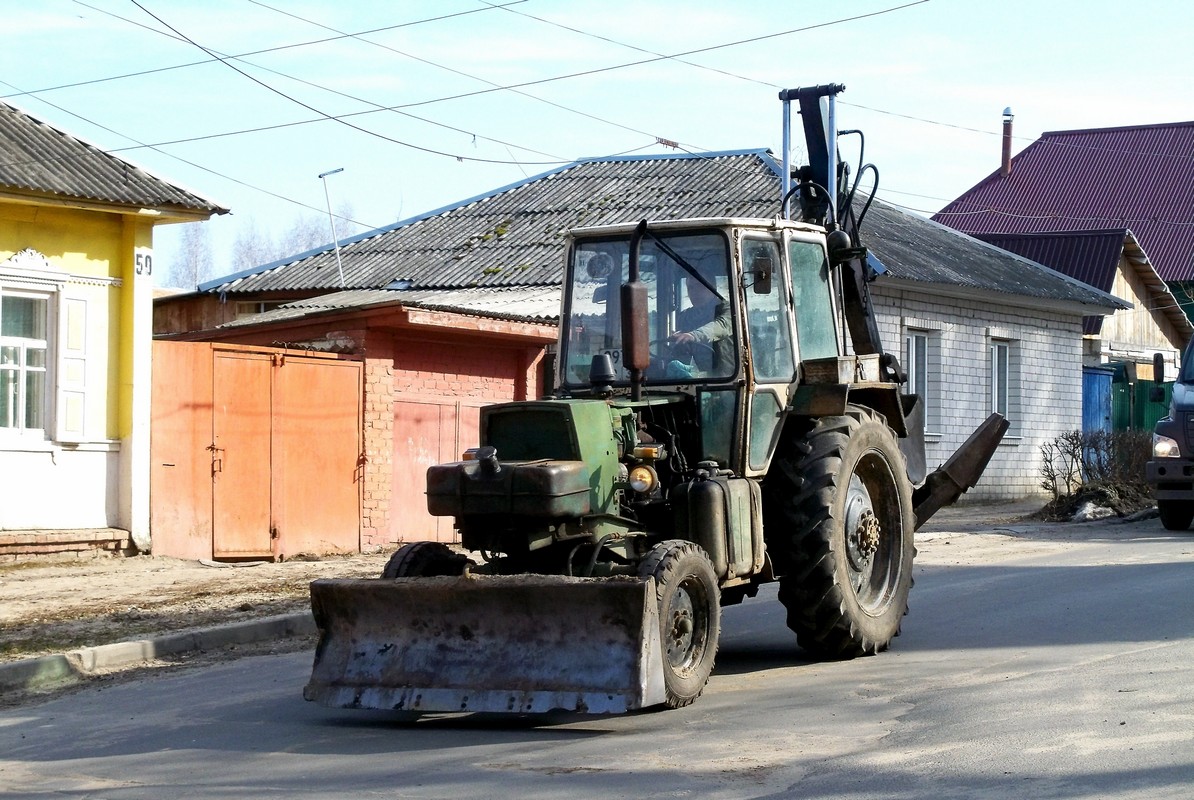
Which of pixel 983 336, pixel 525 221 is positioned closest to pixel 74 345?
pixel 525 221

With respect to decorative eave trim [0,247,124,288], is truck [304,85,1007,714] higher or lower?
lower

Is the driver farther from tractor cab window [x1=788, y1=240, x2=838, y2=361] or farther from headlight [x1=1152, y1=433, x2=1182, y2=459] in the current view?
headlight [x1=1152, y1=433, x2=1182, y2=459]

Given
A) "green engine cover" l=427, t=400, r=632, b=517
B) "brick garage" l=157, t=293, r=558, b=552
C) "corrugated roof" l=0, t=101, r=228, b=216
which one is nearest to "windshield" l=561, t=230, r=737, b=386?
"green engine cover" l=427, t=400, r=632, b=517

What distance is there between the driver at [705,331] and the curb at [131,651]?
3.92 meters

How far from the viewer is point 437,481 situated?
7.87m

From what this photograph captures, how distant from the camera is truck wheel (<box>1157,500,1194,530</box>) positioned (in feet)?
58.3

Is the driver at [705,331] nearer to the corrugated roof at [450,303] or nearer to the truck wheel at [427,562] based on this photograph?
the truck wheel at [427,562]

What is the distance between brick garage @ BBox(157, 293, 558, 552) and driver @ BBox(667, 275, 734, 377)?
8183 mm

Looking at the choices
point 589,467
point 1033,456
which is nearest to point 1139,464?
point 1033,456

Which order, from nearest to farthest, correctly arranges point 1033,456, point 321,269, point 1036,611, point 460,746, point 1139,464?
point 460,746 → point 1036,611 → point 1139,464 → point 321,269 → point 1033,456

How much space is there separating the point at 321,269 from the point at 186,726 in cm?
1859

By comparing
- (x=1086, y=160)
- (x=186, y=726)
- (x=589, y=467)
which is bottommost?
(x=186, y=726)

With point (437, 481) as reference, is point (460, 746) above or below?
below

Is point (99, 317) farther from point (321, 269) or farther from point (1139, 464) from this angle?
point (1139, 464)
